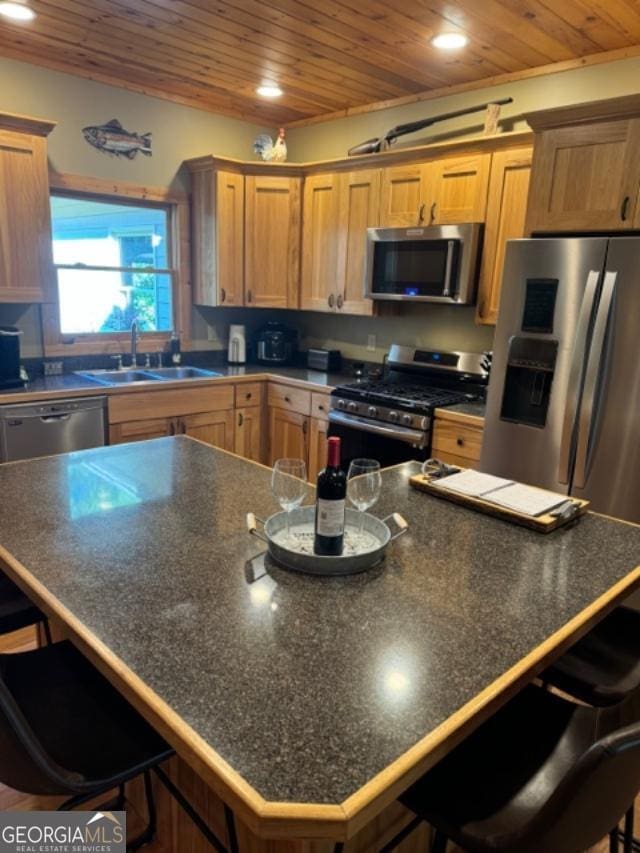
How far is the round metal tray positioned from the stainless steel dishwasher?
2061 mm

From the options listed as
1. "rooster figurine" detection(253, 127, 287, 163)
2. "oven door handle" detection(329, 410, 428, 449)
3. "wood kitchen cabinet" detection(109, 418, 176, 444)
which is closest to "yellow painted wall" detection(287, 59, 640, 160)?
"rooster figurine" detection(253, 127, 287, 163)

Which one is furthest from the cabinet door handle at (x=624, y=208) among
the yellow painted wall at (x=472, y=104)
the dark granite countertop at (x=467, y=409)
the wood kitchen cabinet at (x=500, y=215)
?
the dark granite countertop at (x=467, y=409)

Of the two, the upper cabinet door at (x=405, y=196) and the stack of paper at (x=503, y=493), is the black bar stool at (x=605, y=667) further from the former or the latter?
the upper cabinet door at (x=405, y=196)

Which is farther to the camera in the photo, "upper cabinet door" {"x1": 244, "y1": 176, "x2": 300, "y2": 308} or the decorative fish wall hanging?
"upper cabinet door" {"x1": 244, "y1": 176, "x2": 300, "y2": 308}

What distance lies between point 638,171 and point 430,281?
1241 millimetres

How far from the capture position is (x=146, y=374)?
402 cm

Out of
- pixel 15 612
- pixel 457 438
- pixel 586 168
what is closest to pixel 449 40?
pixel 586 168

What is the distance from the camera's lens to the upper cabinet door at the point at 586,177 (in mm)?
2371

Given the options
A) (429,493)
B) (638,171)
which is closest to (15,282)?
(429,493)

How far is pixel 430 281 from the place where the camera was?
11.1 ft

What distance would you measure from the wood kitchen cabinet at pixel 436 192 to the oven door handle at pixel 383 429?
1.19 meters

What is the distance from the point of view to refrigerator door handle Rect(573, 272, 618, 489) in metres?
2.35

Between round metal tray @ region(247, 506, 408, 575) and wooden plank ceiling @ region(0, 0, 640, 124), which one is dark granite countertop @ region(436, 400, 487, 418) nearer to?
round metal tray @ region(247, 506, 408, 575)

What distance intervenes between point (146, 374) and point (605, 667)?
334 cm
